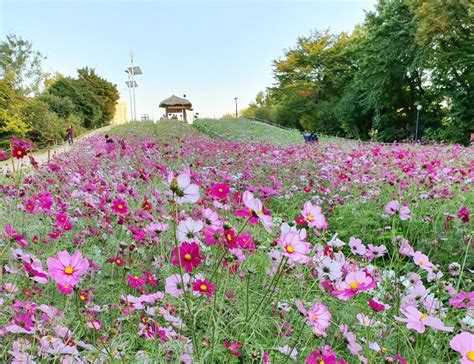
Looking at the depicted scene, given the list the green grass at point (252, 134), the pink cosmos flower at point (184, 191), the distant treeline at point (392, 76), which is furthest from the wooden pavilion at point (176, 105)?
the pink cosmos flower at point (184, 191)

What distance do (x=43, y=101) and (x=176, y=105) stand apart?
16426 mm

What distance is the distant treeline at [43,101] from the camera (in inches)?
547

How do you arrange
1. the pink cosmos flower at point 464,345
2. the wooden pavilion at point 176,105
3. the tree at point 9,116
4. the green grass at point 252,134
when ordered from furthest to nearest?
the wooden pavilion at point 176,105, the tree at point 9,116, the green grass at point 252,134, the pink cosmos flower at point 464,345

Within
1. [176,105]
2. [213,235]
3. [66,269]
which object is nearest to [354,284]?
[213,235]

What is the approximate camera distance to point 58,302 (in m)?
1.52

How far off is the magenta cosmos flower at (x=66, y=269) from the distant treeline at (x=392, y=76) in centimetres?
1562

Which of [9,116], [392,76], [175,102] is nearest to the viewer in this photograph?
A: [9,116]

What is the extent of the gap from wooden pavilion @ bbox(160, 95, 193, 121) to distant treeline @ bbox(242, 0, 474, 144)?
1035cm

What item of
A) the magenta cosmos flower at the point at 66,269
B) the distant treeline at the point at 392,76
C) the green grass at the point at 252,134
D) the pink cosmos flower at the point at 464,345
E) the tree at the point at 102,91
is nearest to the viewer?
the pink cosmos flower at the point at 464,345

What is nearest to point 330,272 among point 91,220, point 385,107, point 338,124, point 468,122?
point 91,220

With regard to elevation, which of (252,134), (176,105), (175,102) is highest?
(175,102)

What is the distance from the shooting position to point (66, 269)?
0.76m

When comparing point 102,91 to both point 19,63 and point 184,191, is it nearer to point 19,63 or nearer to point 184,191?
point 19,63

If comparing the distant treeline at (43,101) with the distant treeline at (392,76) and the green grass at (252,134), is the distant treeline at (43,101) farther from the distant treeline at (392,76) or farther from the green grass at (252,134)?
the distant treeline at (392,76)
